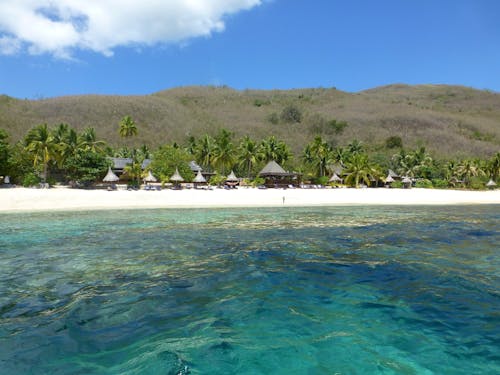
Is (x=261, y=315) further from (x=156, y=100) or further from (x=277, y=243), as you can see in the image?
(x=156, y=100)

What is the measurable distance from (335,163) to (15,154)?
163 feet

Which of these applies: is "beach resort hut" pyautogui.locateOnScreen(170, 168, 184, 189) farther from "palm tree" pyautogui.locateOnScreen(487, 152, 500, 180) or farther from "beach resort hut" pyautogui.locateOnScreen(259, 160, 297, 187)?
"palm tree" pyautogui.locateOnScreen(487, 152, 500, 180)

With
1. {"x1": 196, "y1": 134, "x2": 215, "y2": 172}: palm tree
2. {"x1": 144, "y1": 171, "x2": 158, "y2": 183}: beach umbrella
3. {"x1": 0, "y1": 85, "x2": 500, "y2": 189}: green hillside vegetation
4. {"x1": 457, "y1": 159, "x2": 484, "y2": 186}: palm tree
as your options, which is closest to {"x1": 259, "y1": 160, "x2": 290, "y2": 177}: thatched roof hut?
{"x1": 0, "y1": 85, "x2": 500, "y2": 189}: green hillside vegetation

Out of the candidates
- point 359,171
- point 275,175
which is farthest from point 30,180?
point 359,171

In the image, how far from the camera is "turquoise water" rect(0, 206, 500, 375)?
4863 millimetres

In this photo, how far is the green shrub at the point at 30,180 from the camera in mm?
42031

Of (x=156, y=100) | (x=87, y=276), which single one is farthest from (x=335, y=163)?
(x=156, y=100)

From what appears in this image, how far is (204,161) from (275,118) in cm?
6932

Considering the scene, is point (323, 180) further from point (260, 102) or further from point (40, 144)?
point (260, 102)

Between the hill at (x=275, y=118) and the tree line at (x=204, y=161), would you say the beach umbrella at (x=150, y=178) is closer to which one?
the tree line at (x=204, y=161)

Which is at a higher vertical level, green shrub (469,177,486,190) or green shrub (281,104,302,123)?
green shrub (281,104,302,123)

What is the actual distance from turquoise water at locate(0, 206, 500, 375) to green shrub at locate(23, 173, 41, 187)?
32656 mm

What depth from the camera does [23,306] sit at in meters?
6.89

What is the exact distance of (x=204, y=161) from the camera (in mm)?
63938
